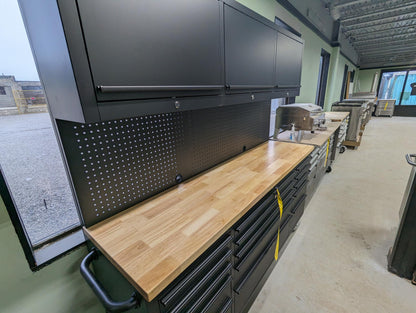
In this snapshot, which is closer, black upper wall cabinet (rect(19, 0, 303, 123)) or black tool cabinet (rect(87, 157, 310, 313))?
black upper wall cabinet (rect(19, 0, 303, 123))

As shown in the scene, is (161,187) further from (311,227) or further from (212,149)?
(311,227)

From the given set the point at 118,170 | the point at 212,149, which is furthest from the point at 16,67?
the point at 212,149

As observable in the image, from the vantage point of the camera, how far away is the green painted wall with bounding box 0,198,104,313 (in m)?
0.80

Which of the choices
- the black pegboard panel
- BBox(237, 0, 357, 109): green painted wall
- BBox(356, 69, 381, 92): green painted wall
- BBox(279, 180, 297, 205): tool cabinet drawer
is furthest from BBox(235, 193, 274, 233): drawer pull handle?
BBox(356, 69, 381, 92): green painted wall

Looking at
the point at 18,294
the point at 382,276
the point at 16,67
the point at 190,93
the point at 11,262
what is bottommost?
the point at 382,276

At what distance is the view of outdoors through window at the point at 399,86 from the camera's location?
9.45 m

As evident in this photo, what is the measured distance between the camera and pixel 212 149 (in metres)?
1.51

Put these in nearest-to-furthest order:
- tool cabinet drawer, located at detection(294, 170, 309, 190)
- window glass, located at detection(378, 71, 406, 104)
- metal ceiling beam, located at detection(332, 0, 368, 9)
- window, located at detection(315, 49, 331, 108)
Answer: tool cabinet drawer, located at detection(294, 170, 309, 190) < metal ceiling beam, located at detection(332, 0, 368, 9) < window, located at detection(315, 49, 331, 108) < window glass, located at detection(378, 71, 406, 104)

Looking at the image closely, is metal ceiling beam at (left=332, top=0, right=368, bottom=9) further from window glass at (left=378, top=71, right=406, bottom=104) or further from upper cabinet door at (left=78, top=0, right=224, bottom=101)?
window glass at (left=378, top=71, right=406, bottom=104)

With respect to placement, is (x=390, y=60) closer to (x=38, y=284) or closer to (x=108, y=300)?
(x=108, y=300)

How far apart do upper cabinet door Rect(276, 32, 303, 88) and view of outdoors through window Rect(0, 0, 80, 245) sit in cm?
155

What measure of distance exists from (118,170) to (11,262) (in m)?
0.56

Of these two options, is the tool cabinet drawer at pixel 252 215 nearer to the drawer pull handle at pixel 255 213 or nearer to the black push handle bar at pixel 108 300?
the drawer pull handle at pixel 255 213

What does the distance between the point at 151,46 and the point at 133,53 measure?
0.26ft
